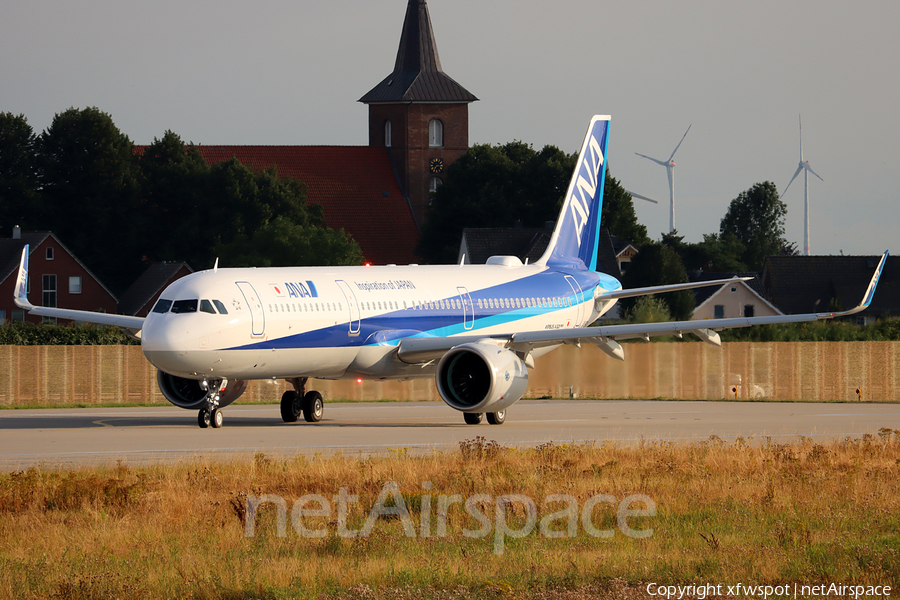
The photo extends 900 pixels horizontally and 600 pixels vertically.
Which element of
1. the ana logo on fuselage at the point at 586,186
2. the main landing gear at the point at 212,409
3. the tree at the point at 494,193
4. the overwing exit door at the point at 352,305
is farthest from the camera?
the tree at the point at 494,193

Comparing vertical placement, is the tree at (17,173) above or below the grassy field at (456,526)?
above

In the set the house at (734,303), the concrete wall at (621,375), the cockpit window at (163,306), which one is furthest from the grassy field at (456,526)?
the house at (734,303)

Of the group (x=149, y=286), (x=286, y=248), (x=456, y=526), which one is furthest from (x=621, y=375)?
(x=149, y=286)

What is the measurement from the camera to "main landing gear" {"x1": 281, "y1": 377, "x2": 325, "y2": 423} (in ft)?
104

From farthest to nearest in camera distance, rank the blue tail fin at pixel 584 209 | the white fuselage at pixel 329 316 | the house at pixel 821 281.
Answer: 1. the house at pixel 821 281
2. the blue tail fin at pixel 584 209
3. the white fuselage at pixel 329 316

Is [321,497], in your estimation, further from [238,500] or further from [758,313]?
[758,313]

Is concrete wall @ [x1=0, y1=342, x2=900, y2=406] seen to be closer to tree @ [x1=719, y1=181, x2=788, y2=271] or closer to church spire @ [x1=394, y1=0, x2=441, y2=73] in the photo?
church spire @ [x1=394, y1=0, x2=441, y2=73]

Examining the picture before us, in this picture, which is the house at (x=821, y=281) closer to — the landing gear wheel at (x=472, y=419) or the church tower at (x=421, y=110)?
the church tower at (x=421, y=110)

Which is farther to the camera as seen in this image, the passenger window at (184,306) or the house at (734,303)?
the house at (734,303)

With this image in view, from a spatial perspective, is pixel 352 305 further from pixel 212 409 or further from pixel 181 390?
pixel 181 390

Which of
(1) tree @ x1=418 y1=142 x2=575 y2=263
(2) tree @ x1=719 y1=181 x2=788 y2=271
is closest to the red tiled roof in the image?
(1) tree @ x1=418 y1=142 x2=575 y2=263

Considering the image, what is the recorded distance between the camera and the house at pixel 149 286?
93.6m

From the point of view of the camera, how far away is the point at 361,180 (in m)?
135

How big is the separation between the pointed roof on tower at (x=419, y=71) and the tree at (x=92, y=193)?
3833cm
